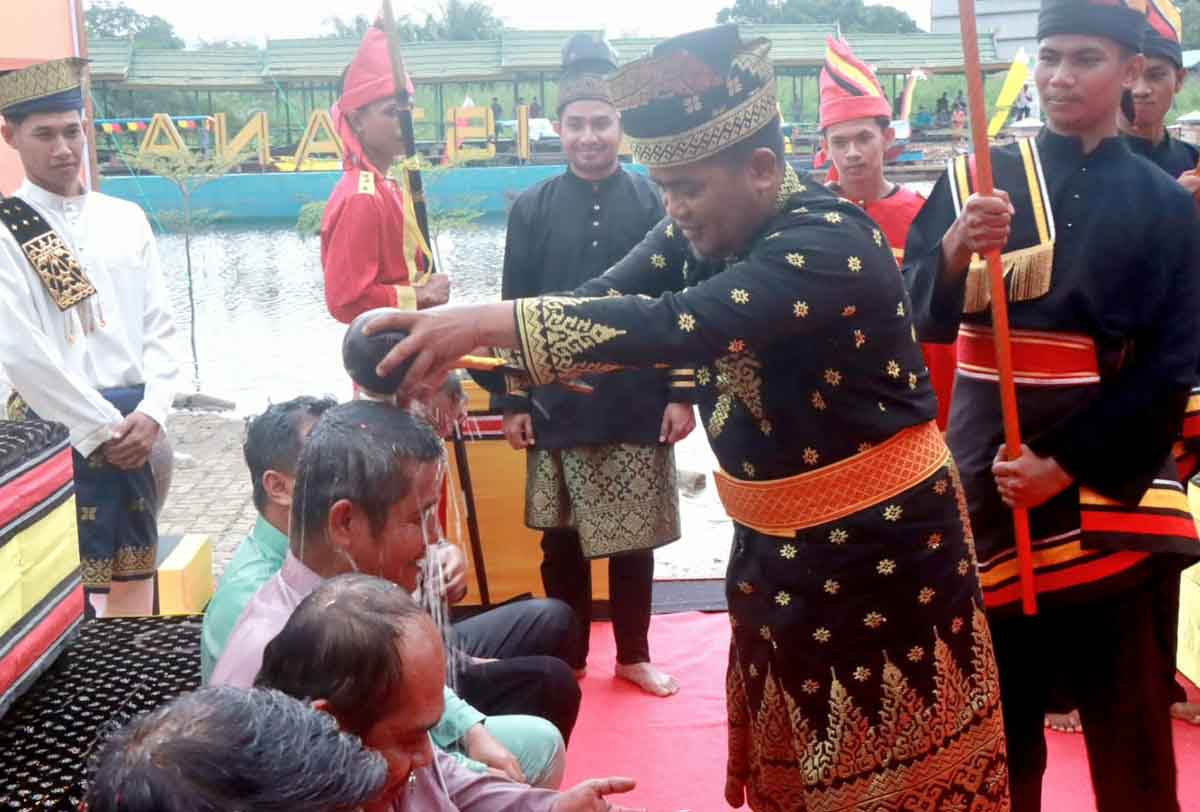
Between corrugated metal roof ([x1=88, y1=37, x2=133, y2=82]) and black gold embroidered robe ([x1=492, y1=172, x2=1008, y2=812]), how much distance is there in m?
22.9

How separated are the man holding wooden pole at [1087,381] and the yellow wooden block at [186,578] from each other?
2621 mm

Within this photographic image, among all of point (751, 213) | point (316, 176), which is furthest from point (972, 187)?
point (316, 176)

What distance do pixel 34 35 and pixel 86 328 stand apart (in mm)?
4064

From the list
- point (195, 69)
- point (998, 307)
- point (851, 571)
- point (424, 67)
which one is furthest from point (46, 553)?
point (195, 69)

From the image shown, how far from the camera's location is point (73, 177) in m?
3.65

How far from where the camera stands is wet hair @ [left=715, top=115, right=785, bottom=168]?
6.13ft

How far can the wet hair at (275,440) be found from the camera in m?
2.31

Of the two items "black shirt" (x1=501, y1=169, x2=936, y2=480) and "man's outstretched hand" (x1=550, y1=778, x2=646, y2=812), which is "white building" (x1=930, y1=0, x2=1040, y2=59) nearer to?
"black shirt" (x1=501, y1=169, x2=936, y2=480)

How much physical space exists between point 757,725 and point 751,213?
0.96 metres

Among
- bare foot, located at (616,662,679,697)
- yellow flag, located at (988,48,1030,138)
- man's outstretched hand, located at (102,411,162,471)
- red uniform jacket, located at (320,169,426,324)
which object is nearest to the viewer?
yellow flag, located at (988,48,1030,138)

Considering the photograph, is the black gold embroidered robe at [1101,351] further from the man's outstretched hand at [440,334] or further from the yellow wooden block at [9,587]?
the yellow wooden block at [9,587]

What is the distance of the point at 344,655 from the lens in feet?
4.81

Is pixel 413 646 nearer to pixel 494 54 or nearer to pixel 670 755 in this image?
pixel 670 755

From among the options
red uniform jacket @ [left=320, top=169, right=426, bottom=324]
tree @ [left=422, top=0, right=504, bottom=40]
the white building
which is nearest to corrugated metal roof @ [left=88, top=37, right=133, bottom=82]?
tree @ [left=422, top=0, right=504, bottom=40]
